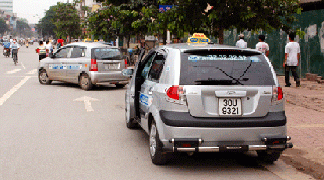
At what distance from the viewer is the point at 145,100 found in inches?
276

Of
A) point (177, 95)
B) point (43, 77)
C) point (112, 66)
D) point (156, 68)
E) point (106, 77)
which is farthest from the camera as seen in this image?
point (43, 77)

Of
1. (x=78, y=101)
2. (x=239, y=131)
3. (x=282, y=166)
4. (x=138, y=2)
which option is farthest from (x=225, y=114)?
(x=138, y=2)

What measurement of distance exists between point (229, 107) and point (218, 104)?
0.14 meters

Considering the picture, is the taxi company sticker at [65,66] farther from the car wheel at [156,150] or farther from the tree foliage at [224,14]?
the car wheel at [156,150]

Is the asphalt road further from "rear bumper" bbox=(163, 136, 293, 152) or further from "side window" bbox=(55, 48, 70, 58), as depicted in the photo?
"side window" bbox=(55, 48, 70, 58)

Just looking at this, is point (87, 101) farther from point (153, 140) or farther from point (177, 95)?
point (177, 95)

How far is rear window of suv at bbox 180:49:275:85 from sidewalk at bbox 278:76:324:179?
1280 millimetres

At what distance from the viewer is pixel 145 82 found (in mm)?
7199

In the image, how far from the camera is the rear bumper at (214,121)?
5680 millimetres

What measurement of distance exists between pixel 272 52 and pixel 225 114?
1617 centimetres

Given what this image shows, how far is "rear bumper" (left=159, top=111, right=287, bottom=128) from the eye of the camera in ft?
18.6

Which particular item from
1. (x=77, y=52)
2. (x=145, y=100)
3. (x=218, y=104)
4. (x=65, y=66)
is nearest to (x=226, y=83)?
(x=218, y=104)

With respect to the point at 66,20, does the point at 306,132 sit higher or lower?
lower

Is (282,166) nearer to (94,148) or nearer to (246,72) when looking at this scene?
(246,72)
